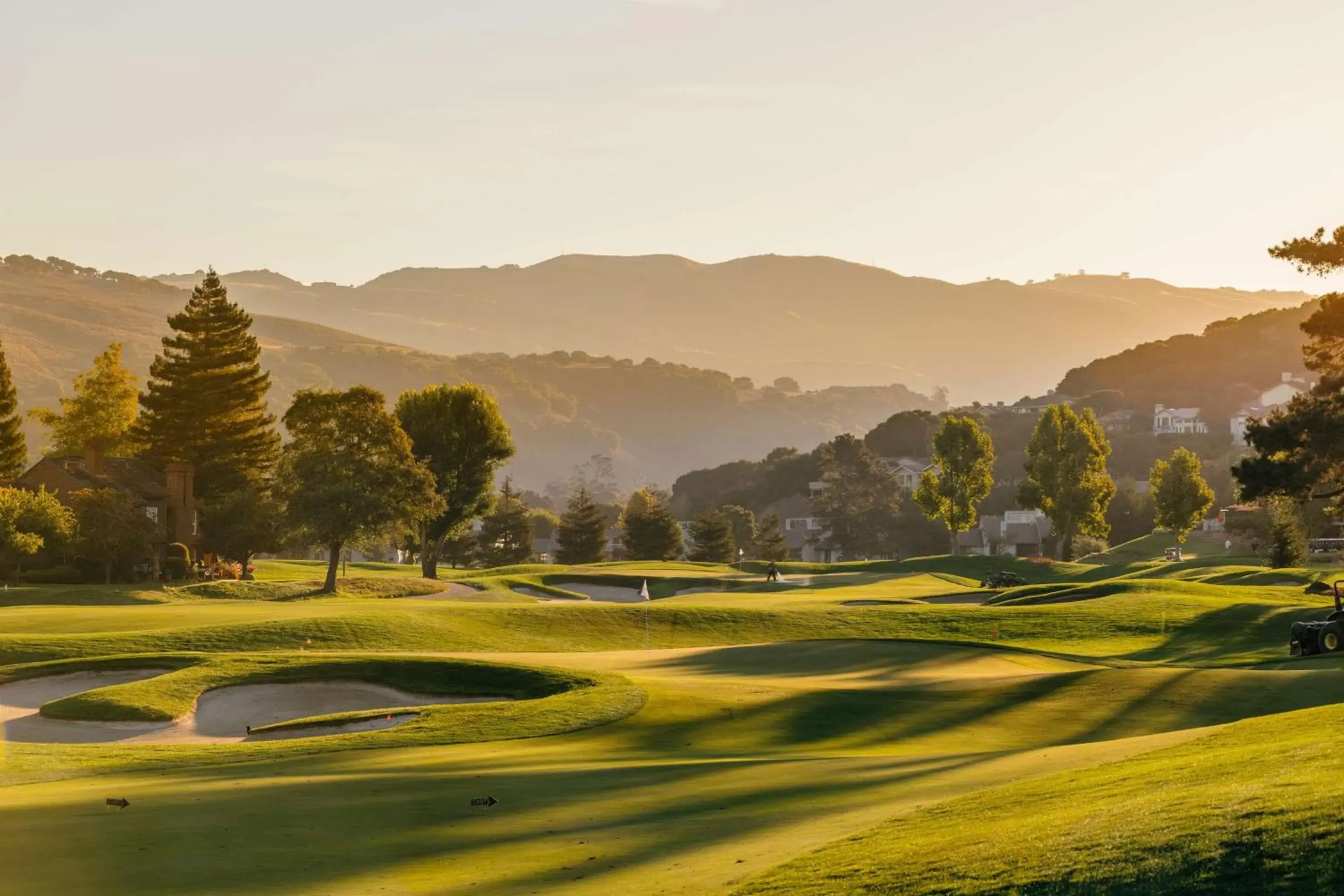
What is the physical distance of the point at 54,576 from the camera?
229 ft

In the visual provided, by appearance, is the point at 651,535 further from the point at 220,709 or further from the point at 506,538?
the point at 220,709

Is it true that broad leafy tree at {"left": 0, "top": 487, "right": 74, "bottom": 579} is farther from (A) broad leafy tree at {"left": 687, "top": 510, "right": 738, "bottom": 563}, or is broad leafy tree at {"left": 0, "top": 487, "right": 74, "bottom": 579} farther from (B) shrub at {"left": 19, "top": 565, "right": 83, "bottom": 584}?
(A) broad leafy tree at {"left": 687, "top": 510, "right": 738, "bottom": 563}

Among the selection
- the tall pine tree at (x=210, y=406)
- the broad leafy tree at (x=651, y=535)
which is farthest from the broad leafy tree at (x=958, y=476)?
the tall pine tree at (x=210, y=406)

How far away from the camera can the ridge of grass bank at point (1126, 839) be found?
35.2ft

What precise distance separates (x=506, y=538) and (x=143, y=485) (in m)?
56.0

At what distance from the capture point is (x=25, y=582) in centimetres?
6969

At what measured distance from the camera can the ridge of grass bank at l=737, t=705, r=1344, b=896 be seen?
1072cm

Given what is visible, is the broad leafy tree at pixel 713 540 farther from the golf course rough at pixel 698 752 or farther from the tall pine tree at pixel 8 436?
the golf course rough at pixel 698 752

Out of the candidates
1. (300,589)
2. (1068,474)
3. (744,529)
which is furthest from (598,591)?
(744,529)

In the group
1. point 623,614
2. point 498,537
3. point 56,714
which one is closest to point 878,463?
point 498,537

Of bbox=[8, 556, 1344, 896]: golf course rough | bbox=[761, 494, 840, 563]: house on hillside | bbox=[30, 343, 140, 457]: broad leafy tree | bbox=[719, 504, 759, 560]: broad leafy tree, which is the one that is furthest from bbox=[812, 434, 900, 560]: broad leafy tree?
bbox=[8, 556, 1344, 896]: golf course rough

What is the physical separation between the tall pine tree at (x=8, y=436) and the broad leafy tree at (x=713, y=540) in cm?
5303

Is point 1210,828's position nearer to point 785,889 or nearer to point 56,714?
point 785,889

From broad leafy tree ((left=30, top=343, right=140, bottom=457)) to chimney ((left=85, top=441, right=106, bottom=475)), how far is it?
61.3 ft
